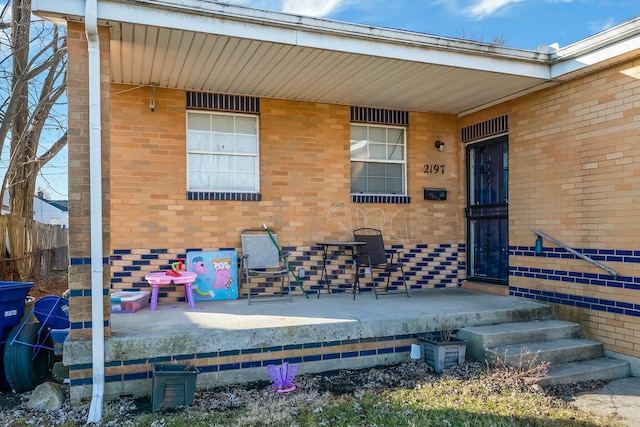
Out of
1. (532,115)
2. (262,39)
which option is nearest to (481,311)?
(532,115)

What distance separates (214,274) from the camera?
6.30 meters

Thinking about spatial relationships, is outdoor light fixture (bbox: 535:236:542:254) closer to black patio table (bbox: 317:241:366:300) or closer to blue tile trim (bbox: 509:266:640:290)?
blue tile trim (bbox: 509:266:640:290)

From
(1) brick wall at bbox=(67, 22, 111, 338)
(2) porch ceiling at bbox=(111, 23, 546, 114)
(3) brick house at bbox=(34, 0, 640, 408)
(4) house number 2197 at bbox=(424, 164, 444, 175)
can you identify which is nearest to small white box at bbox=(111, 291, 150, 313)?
(3) brick house at bbox=(34, 0, 640, 408)

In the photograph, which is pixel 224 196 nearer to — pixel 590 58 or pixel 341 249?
pixel 341 249

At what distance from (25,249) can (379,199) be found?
6840 millimetres

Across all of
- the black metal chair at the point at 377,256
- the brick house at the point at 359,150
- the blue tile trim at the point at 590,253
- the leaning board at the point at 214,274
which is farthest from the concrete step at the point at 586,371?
the leaning board at the point at 214,274

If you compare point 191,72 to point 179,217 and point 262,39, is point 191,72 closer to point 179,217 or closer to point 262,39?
→ point 262,39

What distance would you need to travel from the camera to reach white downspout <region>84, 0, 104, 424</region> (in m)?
4.02

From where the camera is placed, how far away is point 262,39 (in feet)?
15.3

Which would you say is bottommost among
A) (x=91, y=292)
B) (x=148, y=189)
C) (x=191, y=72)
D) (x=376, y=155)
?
(x=91, y=292)

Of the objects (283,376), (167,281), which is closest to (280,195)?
(167,281)

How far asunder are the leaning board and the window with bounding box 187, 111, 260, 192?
36.8 inches

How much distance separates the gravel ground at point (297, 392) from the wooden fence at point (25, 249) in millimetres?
4569

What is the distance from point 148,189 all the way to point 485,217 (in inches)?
Answer: 198
